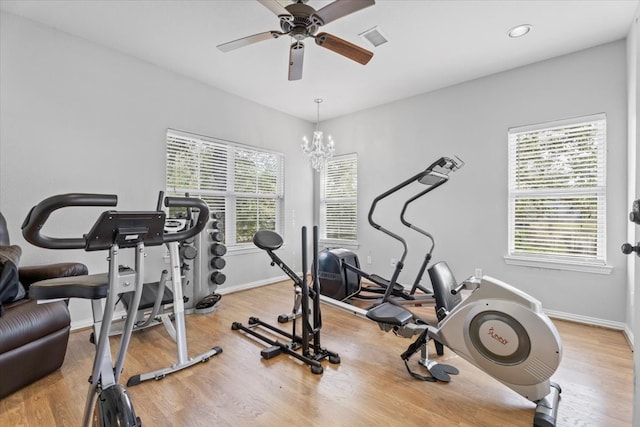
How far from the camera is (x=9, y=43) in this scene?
258 centimetres

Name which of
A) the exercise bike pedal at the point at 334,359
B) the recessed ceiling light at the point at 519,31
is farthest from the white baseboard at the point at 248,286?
the recessed ceiling light at the point at 519,31

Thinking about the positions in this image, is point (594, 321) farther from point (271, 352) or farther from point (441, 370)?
point (271, 352)

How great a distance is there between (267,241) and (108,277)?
1362mm

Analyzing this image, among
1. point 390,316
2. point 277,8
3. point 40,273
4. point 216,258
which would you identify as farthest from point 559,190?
point 40,273

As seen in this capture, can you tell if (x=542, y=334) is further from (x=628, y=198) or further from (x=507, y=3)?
(x=507, y=3)

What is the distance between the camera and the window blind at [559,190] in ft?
10.1

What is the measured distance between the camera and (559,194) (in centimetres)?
327

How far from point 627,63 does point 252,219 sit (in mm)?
4594

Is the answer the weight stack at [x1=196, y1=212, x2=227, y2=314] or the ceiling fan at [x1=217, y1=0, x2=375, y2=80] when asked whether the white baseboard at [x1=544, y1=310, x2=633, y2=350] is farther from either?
the weight stack at [x1=196, y1=212, x2=227, y2=314]

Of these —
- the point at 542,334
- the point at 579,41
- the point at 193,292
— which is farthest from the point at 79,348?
the point at 579,41

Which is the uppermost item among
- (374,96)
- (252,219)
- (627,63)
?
(374,96)

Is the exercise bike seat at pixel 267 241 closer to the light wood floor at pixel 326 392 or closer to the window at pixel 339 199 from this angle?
the light wood floor at pixel 326 392

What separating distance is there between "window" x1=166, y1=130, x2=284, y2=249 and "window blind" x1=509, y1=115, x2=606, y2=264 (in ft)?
11.0

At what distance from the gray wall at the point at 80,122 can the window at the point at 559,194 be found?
12.8 feet
